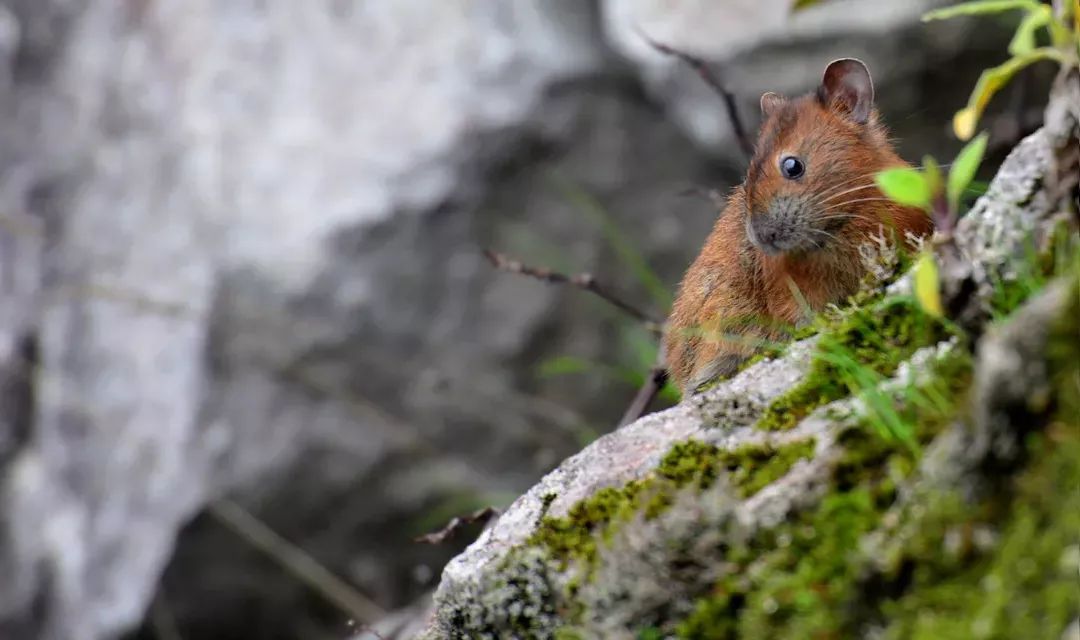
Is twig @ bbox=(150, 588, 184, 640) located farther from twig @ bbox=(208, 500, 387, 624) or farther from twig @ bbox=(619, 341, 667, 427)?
twig @ bbox=(619, 341, 667, 427)

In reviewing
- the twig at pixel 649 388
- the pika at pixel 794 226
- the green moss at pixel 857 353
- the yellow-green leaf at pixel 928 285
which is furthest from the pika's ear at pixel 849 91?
the yellow-green leaf at pixel 928 285

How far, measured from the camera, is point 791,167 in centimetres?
352

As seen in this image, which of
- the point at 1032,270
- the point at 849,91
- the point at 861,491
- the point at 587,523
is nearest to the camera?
the point at 861,491

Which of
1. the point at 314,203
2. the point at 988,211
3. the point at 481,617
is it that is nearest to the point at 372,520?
the point at 314,203

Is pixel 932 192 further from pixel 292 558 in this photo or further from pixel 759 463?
pixel 292 558

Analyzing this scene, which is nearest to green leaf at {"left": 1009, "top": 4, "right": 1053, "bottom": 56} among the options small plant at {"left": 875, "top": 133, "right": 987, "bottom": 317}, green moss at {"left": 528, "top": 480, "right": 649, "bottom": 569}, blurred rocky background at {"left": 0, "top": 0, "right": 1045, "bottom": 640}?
small plant at {"left": 875, "top": 133, "right": 987, "bottom": 317}

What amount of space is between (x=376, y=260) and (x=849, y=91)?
3225 mm

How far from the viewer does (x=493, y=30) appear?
686 centimetres

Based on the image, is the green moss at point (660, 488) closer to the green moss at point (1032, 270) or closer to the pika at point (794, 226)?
the green moss at point (1032, 270)

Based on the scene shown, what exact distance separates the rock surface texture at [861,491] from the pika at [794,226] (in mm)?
811

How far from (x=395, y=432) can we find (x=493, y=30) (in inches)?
92.3

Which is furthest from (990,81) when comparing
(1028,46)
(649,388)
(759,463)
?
(649,388)

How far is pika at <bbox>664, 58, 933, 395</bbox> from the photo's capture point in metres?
3.43

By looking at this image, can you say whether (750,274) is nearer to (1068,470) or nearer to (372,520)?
(1068,470)
